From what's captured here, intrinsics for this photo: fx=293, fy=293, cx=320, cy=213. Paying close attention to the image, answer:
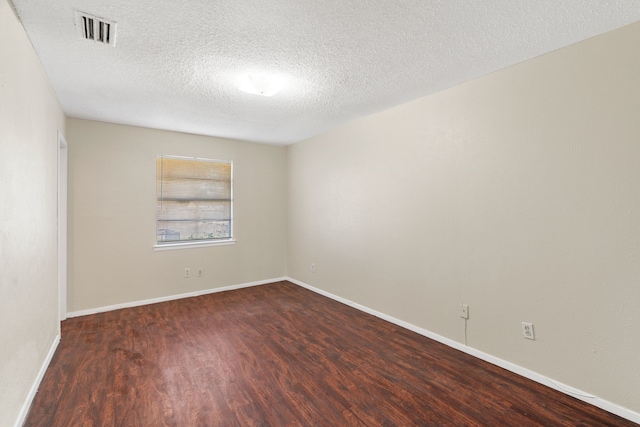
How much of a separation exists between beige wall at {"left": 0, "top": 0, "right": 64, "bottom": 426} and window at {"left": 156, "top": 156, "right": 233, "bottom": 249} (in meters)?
1.68

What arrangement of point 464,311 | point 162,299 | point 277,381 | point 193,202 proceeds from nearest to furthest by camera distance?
point 277,381
point 464,311
point 162,299
point 193,202

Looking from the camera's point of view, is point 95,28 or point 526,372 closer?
point 95,28

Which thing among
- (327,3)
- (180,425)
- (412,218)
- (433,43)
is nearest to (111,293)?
(180,425)

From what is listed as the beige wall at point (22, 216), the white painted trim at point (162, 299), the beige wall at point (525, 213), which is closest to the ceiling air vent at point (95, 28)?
the beige wall at point (22, 216)

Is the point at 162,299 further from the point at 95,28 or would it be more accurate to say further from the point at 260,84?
the point at 95,28

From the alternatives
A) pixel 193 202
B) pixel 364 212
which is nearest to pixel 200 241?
pixel 193 202

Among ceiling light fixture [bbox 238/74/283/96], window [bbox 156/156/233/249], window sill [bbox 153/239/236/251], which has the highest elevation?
ceiling light fixture [bbox 238/74/283/96]

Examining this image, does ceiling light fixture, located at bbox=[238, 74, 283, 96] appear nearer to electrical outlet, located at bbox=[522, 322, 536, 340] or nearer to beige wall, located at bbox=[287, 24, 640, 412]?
beige wall, located at bbox=[287, 24, 640, 412]

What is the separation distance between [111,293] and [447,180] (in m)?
4.30

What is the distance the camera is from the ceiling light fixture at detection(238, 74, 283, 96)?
250 centimetres

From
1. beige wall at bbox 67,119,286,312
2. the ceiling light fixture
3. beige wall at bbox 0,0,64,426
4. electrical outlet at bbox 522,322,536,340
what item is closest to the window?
beige wall at bbox 67,119,286,312

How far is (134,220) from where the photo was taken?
13.2ft

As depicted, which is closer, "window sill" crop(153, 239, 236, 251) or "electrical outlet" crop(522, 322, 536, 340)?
"electrical outlet" crop(522, 322, 536, 340)

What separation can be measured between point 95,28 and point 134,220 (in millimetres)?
2777
